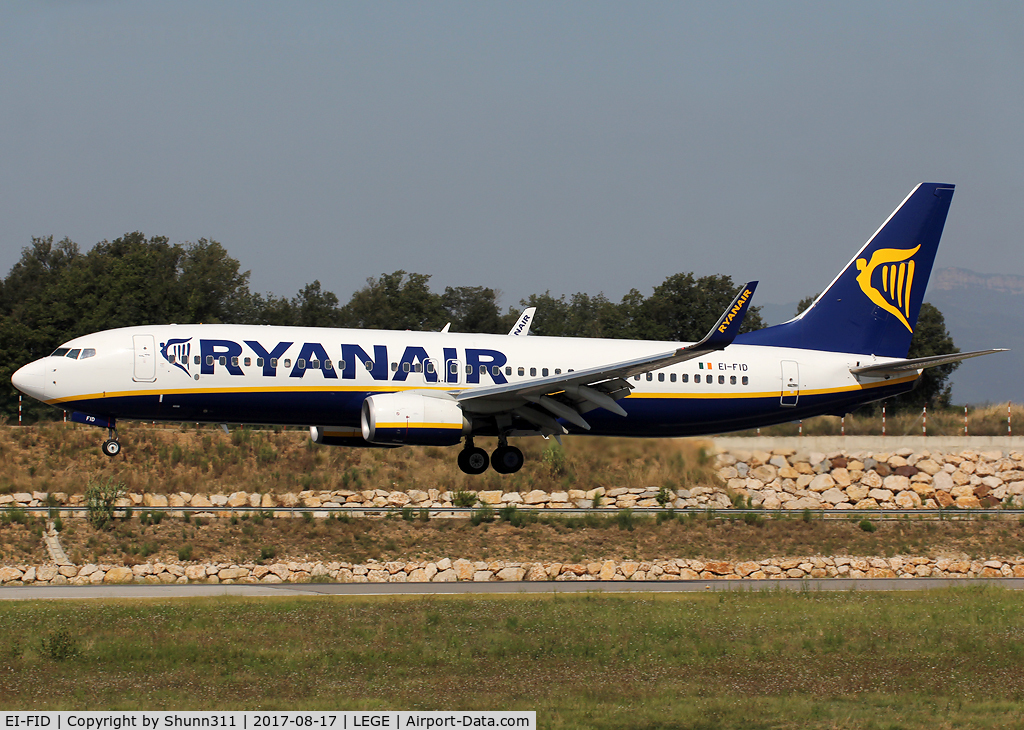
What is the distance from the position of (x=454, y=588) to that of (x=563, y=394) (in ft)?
24.6

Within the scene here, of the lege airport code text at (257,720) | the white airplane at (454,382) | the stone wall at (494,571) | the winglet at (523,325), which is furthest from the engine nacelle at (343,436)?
the lege airport code text at (257,720)

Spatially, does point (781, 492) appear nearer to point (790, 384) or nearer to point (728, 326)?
point (790, 384)

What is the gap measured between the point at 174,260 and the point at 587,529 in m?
56.7

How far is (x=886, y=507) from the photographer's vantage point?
54219mm

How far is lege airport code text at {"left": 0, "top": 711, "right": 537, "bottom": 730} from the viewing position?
17172 mm

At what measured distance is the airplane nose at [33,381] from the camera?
1189 inches

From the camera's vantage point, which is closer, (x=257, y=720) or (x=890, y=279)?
(x=257, y=720)

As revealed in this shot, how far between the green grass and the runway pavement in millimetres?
2268

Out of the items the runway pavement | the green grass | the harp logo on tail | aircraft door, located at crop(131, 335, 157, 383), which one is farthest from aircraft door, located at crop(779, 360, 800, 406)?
aircraft door, located at crop(131, 335, 157, 383)

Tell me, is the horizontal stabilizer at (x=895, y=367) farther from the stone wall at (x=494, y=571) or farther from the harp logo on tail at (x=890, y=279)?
the stone wall at (x=494, y=571)

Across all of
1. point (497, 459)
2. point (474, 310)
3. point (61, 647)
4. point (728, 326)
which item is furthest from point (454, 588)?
point (474, 310)

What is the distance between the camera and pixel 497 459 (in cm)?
3294

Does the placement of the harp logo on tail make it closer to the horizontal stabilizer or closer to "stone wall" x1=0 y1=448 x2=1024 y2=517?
the horizontal stabilizer

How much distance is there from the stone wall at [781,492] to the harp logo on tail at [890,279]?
9.56 meters
